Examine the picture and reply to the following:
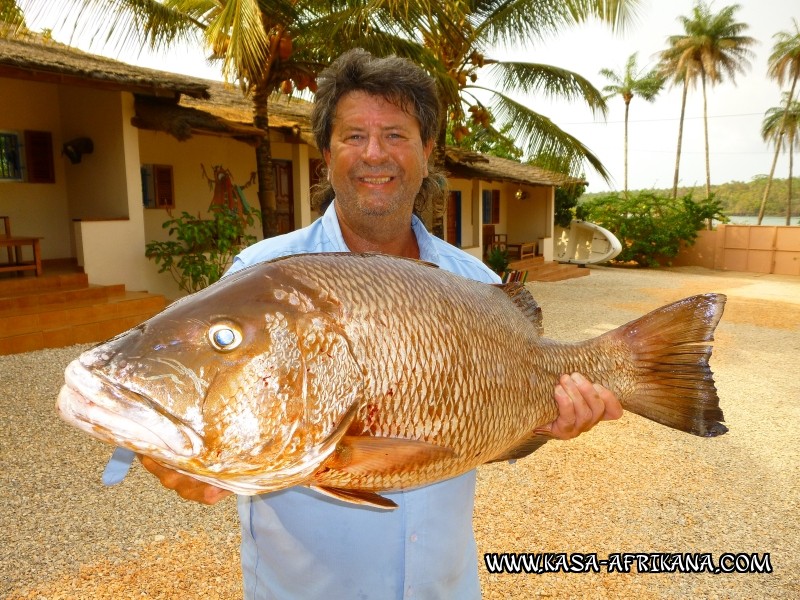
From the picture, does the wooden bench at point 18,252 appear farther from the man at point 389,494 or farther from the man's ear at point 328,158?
the man at point 389,494

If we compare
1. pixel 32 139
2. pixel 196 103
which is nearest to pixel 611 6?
pixel 196 103

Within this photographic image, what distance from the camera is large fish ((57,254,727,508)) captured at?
1.11 metres

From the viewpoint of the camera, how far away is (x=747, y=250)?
2564 cm

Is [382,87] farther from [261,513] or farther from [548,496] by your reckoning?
[548,496]

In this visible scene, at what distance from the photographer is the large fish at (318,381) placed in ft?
3.64

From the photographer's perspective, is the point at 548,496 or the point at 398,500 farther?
the point at 548,496

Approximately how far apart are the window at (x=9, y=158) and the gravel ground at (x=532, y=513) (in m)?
5.24

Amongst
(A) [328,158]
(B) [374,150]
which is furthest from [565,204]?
(B) [374,150]

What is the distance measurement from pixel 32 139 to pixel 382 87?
442 inches

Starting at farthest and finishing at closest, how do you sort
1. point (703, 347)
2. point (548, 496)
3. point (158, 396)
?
point (548, 496) < point (703, 347) < point (158, 396)

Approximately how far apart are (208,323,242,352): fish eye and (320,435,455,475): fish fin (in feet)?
0.98

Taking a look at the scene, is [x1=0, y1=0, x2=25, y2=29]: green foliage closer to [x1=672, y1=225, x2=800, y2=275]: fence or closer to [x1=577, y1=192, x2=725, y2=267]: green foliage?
[x1=577, y1=192, x2=725, y2=267]: green foliage

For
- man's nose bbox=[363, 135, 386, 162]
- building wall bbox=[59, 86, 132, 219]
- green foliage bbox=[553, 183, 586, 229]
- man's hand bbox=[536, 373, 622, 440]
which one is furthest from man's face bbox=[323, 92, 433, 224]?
green foliage bbox=[553, 183, 586, 229]

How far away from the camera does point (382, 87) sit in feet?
6.86
